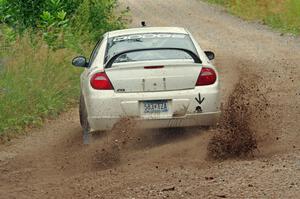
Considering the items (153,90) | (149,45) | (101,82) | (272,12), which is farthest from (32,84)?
(272,12)

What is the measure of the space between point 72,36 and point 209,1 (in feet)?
62.6

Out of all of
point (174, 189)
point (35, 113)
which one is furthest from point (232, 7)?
point (174, 189)

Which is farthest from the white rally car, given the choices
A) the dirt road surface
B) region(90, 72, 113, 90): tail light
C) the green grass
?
the green grass

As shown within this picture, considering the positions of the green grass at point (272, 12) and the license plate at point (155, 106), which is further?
the green grass at point (272, 12)

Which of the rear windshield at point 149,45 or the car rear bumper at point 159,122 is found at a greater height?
the rear windshield at point 149,45

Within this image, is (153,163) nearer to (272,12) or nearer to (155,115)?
(155,115)

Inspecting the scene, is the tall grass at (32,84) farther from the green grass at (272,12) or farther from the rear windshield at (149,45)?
the green grass at (272,12)

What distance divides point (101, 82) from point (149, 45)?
2.87 ft

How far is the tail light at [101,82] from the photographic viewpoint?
9812 mm

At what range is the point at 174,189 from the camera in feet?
24.7

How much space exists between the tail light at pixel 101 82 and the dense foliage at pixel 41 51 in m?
2.61

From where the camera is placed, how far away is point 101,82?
9.87m

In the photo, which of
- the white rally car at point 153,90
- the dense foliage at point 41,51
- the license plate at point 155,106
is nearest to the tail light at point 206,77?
the white rally car at point 153,90

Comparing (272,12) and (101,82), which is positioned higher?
(101,82)
